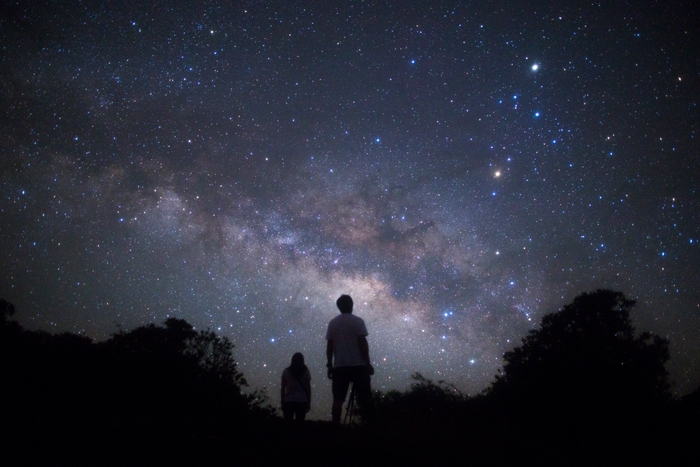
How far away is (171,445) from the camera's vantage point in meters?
2.48

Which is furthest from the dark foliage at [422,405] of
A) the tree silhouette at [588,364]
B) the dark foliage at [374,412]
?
the tree silhouette at [588,364]

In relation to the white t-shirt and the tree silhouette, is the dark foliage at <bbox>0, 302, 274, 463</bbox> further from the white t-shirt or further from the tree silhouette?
the tree silhouette

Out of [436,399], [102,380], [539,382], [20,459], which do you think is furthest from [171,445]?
[539,382]

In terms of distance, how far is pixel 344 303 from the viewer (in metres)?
5.58

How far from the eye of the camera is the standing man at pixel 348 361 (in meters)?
5.08

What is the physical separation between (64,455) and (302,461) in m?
1.41

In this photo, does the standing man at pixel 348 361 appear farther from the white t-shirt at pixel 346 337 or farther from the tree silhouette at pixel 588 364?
the tree silhouette at pixel 588 364

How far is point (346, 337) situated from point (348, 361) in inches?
12.9

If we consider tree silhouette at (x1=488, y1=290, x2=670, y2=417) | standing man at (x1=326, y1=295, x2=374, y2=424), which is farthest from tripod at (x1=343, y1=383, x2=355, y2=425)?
tree silhouette at (x1=488, y1=290, x2=670, y2=417)

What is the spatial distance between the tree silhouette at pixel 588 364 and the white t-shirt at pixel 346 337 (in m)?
6.60

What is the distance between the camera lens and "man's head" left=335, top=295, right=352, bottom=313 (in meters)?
5.55

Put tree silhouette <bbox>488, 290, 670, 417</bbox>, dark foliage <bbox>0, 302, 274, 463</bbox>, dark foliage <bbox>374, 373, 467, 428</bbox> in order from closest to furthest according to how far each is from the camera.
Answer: dark foliage <bbox>0, 302, 274, 463</bbox>, dark foliage <bbox>374, 373, 467, 428</bbox>, tree silhouette <bbox>488, 290, 670, 417</bbox>

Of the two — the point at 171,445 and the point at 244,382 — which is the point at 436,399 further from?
the point at 244,382

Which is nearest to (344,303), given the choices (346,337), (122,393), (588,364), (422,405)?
(346,337)
